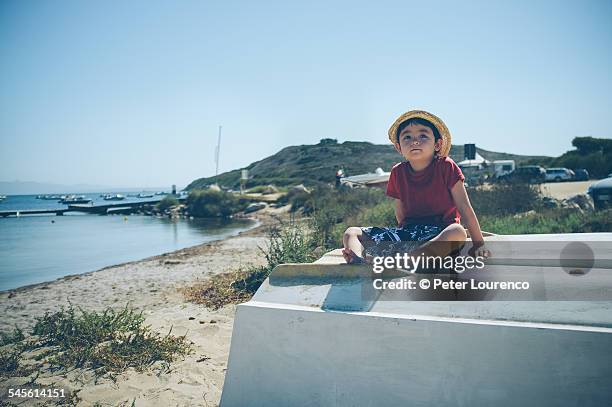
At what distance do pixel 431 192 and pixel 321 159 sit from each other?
64860 mm

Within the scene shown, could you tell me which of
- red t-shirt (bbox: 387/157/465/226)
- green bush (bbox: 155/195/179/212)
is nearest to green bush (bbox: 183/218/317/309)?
red t-shirt (bbox: 387/157/465/226)

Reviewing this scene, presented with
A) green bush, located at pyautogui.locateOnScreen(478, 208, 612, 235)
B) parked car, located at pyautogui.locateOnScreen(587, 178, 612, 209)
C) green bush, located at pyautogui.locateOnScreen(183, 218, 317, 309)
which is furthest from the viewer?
parked car, located at pyautogui.locateOnScreen(587, 178, 612, 209)

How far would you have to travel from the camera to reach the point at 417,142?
2596 mm

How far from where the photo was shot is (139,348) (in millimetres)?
3504

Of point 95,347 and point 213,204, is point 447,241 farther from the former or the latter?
point 213,204

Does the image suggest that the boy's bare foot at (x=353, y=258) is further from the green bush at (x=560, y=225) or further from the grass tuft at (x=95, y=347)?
the green bush at (x=560, y=225)

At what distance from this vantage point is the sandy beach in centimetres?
285

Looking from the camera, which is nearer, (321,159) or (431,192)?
(431,192)

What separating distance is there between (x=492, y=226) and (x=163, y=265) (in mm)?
6204

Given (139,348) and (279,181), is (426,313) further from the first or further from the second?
(279,181)

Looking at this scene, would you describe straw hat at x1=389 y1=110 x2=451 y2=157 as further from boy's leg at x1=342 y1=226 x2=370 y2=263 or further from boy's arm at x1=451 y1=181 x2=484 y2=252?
boy's leg at x1=342 y1=226 x2=370 y2=263

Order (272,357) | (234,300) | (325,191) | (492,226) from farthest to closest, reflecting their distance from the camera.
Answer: (325,191)
(492,226)
(234,300)
(272,357)

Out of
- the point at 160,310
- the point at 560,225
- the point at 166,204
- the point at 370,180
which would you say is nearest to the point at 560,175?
the point at 370,180

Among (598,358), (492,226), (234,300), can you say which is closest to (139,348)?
(234,300)
